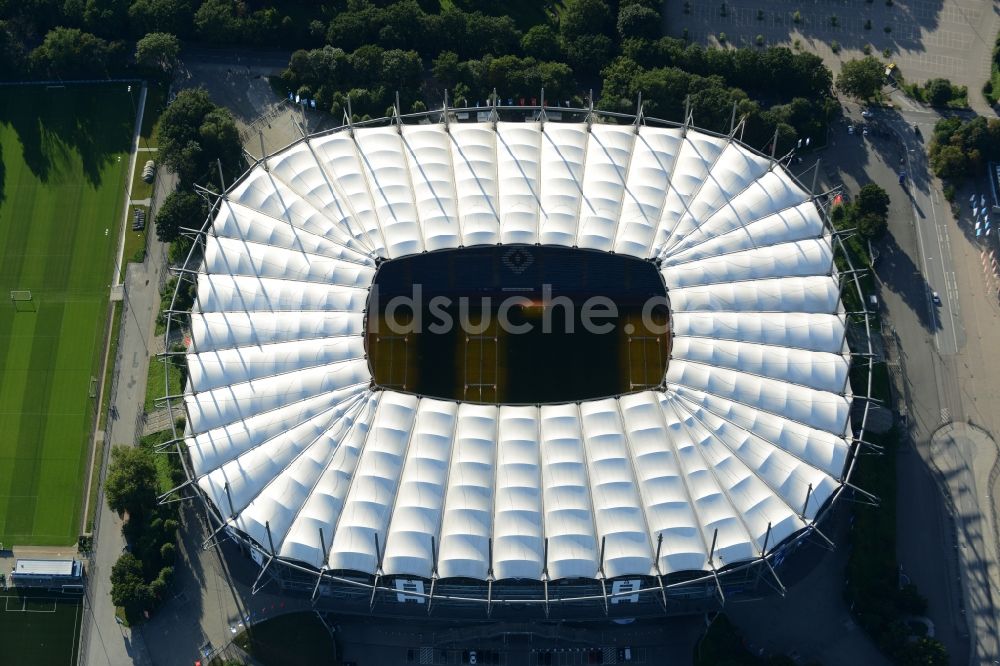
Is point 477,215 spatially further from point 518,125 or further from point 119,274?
point 119,274

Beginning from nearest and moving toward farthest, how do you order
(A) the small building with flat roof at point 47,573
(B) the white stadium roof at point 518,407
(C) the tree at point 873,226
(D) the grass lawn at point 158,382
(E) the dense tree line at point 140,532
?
1. (B) the white stadium roof at point 518,407
2. (E) the dense tree line at point 140,532
3. (A) the small building with flat roof at point 47,573
4. (D) the grass lawn at point 158,382
5. (C) the tree at point 873,226

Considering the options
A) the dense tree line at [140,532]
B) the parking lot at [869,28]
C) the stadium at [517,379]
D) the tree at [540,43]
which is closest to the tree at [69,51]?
the stadium at [517,379]

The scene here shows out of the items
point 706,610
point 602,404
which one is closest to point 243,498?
point 602,404

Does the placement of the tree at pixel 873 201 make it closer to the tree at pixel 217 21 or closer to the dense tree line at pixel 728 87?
Answer: the dense tree line at pixel 728 87

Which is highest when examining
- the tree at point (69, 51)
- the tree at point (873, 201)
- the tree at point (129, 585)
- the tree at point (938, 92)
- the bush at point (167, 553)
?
the tree at point (69, 51)

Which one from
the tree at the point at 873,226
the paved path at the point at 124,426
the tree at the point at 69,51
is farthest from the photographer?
the tree at the point at 69,51

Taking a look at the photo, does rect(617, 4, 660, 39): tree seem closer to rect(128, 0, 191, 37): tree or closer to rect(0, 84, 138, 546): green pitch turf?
rect(128, 0, 191, 37): tree

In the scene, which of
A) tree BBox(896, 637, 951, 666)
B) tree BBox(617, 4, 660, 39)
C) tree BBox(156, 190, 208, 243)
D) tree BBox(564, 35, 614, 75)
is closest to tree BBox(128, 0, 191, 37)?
tree BBox(156, 190, 208, 243)
